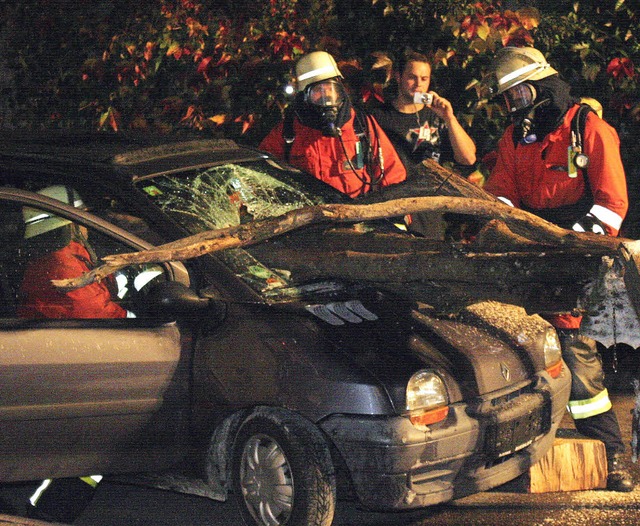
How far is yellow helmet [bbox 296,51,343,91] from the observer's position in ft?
22.0

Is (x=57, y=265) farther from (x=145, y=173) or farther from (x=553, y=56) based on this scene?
(x=553, y=56)

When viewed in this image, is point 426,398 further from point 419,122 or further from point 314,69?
point 419,122

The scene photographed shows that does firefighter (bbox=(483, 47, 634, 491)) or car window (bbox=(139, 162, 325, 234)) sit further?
firefighter (bbox=(483, 47, 634, 491))

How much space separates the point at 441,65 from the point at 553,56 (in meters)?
0.81

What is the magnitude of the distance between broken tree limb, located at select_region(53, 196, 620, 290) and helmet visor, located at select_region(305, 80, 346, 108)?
164 centimetres

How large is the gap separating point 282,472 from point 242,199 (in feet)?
4.86

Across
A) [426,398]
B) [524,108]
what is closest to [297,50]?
[524,108]

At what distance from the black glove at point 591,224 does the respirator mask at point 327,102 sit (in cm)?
152

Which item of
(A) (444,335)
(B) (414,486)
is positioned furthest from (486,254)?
(B) (414,486)

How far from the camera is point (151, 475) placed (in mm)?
4859

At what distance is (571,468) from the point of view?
553cm

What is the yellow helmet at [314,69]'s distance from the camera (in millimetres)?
6699

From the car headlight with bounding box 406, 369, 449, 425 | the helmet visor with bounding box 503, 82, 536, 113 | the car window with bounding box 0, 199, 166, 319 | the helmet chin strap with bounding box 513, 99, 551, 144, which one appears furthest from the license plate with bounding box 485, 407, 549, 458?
the helmet visor with bounding box 503, 82, 536, 113

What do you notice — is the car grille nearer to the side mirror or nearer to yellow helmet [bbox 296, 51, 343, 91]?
the side mirror
